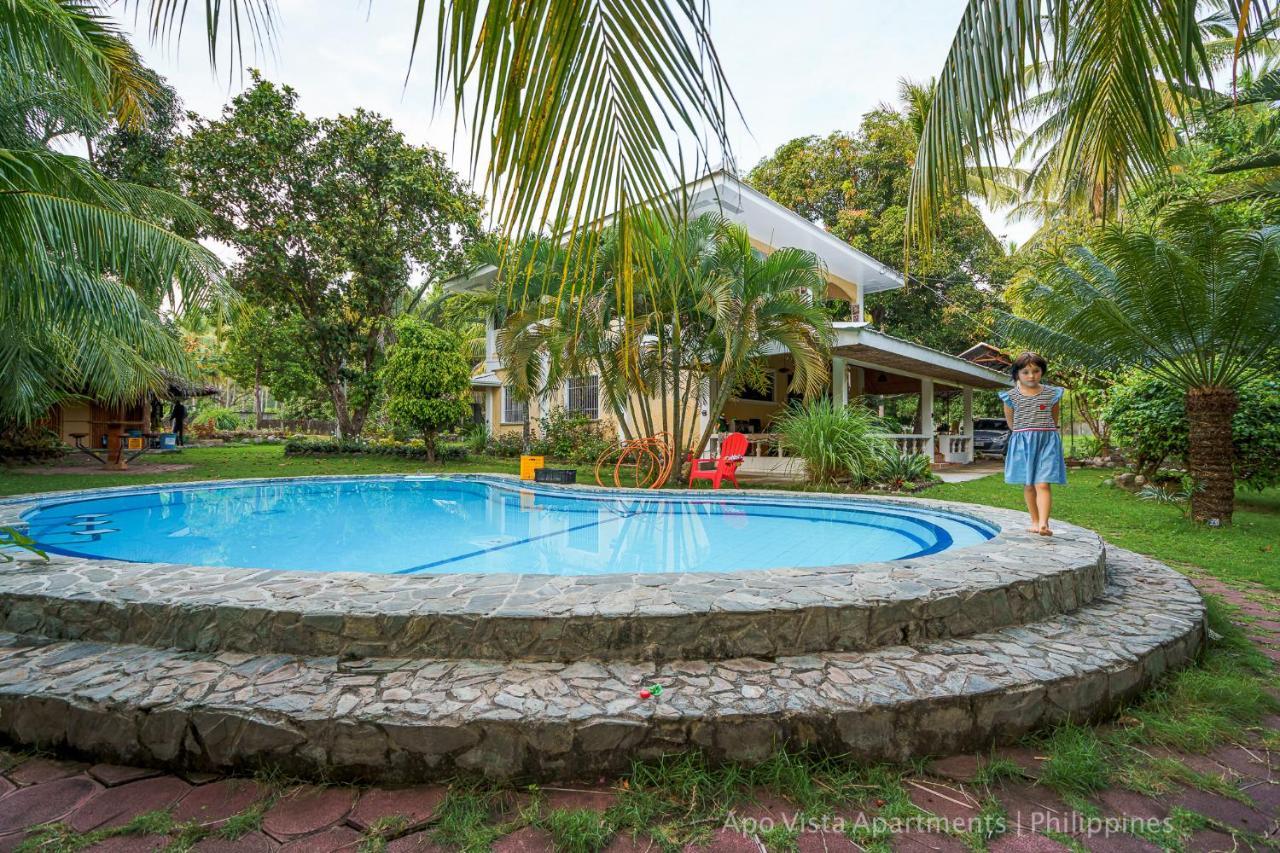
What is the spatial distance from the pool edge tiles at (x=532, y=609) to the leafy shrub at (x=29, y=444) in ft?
44.4

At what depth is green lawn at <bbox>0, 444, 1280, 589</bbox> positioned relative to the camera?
5.23 meters

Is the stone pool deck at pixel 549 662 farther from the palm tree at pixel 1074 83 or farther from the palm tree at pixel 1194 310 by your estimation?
the palm tree at pixel 1194 310

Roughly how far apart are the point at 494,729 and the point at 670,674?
30.3 inches

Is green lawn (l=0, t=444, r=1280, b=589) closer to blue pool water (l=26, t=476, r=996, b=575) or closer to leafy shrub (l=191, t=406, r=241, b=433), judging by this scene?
blue pool water (l=26, t=476, r=996, b=575)

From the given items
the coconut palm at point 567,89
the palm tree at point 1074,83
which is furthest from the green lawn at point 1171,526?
the coconut palm at point 567,89

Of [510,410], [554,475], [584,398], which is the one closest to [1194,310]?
[554,475]

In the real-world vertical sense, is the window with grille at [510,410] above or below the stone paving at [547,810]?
above

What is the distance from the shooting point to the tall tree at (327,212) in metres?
14.2

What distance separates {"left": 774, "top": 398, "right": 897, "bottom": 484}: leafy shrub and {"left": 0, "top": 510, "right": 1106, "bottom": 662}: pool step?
20.8 ft

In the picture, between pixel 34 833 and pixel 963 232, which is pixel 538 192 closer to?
pixel 34 833

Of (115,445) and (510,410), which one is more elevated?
(510,410)

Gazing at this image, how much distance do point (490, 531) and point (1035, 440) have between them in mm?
5694

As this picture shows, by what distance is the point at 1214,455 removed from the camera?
6.56 m

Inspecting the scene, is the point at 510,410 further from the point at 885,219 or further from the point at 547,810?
the point at 547,810
